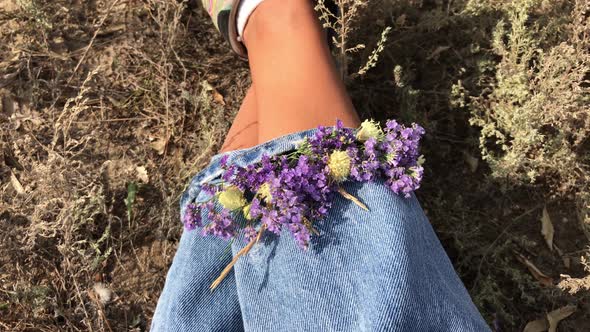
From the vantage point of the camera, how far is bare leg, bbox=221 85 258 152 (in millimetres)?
1568

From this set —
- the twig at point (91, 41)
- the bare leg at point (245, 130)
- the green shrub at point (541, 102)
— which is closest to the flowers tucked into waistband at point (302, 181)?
the bare leg at point (245, 130)

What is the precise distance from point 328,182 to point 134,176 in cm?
100

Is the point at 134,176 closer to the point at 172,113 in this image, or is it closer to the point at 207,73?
the point at 172,113

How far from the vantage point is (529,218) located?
1939 millimetres

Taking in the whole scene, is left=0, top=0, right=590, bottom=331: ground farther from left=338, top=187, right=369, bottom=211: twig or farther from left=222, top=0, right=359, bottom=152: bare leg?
left=338, top=187, right=369, bottom=211: twig

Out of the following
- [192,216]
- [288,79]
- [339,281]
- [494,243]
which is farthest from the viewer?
[494,243]

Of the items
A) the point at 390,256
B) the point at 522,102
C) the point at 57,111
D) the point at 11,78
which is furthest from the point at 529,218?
the point at 11,78

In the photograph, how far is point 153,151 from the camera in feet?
6.44

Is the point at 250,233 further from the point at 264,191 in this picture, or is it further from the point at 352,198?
the point at 352,198

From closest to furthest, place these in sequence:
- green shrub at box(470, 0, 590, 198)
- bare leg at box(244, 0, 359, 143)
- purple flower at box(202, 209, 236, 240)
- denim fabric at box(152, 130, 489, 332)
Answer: denim fabric at box(152, 130, 489, 332) → purple flower at box(202, 209, 236, 240) → bare leg at box(244, 0, 359, 143) → green shrub at box(470, 0, 590, 198)

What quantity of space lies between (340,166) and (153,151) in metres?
1.02

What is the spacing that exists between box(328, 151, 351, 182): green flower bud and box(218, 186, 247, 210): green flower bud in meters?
0.21

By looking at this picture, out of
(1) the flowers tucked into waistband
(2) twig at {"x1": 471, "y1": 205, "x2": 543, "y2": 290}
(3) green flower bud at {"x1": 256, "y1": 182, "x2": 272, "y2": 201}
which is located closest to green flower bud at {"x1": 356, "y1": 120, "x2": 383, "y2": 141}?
(1) the flowers tucked into waistband

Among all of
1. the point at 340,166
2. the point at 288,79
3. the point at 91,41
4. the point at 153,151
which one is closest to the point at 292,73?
the point at 288,79
